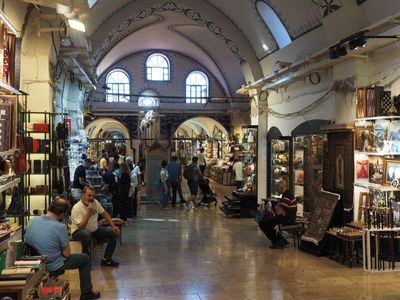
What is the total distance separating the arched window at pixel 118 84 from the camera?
21.9 m

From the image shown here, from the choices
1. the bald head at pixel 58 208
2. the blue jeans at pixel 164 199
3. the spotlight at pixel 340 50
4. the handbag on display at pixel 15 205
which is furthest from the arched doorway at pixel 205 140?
the bald head at pixel 58 208

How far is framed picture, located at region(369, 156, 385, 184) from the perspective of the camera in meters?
6.85

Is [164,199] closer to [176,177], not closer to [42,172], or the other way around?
[176,177]

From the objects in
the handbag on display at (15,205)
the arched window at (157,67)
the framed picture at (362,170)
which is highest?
the arched window at (157,67)

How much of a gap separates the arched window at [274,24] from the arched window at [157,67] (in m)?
12.2

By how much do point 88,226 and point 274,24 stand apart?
6708 mm

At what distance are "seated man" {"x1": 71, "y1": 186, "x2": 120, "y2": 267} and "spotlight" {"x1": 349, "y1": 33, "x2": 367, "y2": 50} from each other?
4410mm

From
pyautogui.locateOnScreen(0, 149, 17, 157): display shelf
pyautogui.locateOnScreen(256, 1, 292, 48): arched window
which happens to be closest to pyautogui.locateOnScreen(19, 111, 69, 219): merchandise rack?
pyautogui.locateOnScreen(0, 149, 17, 157): display shelf

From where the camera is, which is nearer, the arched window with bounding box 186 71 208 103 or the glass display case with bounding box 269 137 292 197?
the glass display case with bounding box 269 137 292 197

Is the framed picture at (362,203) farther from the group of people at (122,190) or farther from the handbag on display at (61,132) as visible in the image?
the group of people at (122,190)

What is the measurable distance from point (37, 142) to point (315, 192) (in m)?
5.29

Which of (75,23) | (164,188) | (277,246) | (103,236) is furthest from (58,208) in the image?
(164,188)

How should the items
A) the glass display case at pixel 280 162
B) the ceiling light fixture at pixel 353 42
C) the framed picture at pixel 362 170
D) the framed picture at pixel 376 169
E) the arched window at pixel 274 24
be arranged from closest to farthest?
the ceiling light fixture at pixel 353 42
the framed picture at pixel 376 169
the framed picture at pixel 362 170
the arched window at pixel 274 24
the glass display case at pixel 280 162

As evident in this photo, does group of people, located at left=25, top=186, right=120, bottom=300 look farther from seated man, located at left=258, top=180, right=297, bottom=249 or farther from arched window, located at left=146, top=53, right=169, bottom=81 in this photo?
arched window, located at left=146, top=53, right=169, bottom=81
